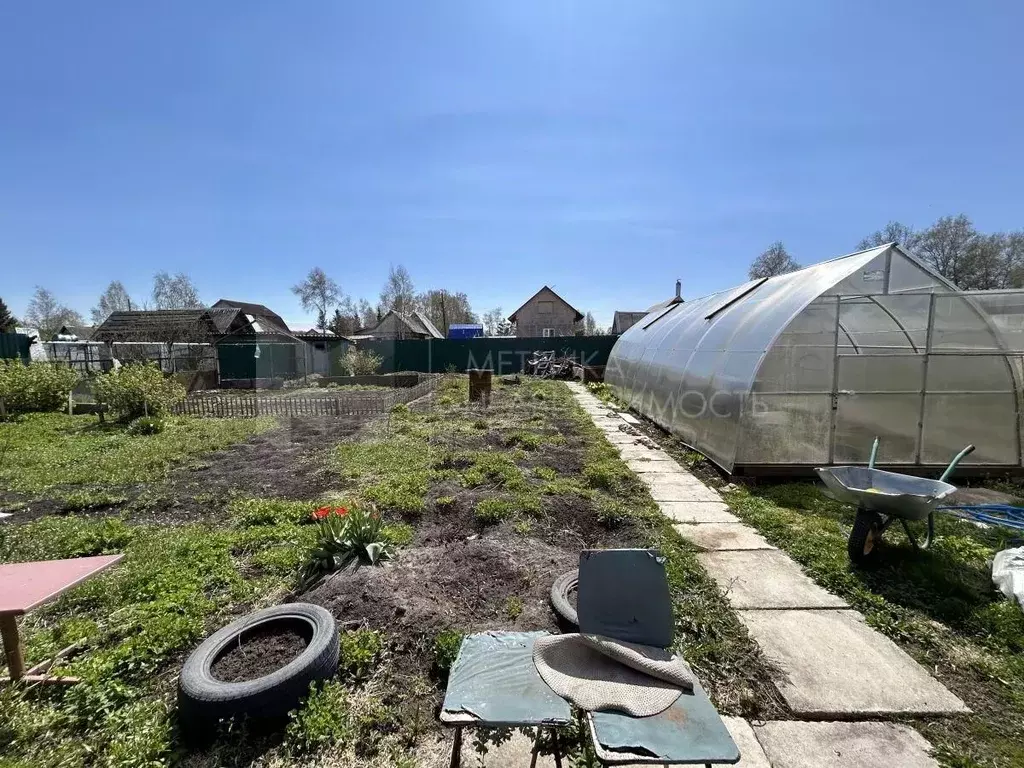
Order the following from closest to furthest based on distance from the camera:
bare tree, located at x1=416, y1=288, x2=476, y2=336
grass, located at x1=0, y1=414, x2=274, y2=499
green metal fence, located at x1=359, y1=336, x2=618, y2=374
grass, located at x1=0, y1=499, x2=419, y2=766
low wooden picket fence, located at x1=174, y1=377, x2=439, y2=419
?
grass, located at x1=0, y1=499, x2=419, y2=766, grass, located at x1=0, y1=414, x2=274, y2=499, low wooden picket fence, located at x1=174, y1=377, x2=439, y2=419, green metal fence, located at x1=359, y1=336, x2=618, y2=374, bare tree, located at x1=416, y1=288, x2=476, y2=336

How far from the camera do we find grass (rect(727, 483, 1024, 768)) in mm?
2151

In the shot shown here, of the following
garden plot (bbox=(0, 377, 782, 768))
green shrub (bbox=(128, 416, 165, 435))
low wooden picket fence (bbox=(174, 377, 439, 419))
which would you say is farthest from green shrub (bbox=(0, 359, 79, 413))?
garden plot (bbox=(0, 377, 782, 768))

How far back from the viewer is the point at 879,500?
345 cm

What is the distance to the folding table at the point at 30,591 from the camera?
6.98ft

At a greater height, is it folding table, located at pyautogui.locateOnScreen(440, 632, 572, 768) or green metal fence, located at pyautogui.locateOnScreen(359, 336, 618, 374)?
green metal fence, located at pyautogui.locateOnScreen(359, 336, 618, 374)

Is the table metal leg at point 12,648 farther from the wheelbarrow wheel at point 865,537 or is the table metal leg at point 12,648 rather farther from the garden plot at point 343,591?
the wheelbarrow wheel at point 865,537

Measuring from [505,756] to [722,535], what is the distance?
3125 mm

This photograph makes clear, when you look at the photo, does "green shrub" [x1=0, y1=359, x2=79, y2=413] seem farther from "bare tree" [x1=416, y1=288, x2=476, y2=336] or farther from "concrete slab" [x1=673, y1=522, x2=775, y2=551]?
"bare tree" [x1=416, y1=288, x2=476, y2=336]

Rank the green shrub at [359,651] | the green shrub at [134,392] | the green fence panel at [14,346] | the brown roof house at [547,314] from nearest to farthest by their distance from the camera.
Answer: the green shrub at [359,651] < the green shrub at [134,392] < the green fence panel at [14,346] < the brown roof house at [547,314]

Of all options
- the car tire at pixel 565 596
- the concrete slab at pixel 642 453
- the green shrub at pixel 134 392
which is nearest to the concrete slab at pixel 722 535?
the car tire at pixel 565 596

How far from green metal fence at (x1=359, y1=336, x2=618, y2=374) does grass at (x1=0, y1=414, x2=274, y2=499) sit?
541 inches

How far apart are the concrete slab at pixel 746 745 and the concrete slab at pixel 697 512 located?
102 inches

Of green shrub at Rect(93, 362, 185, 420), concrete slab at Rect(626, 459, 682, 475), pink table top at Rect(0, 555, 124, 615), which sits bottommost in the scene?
concrete slab at Rect(626, 459, 682, 475)

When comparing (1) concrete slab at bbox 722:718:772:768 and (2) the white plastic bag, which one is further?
(2) the white plastic bag
